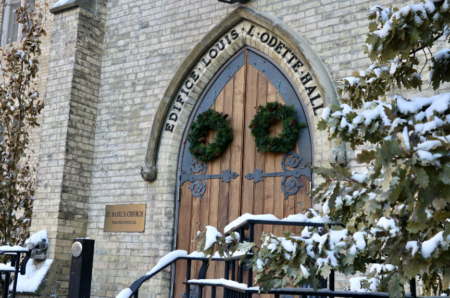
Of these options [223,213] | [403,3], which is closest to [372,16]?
[403,3]

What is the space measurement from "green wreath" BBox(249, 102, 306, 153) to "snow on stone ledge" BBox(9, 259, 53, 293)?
3.43m

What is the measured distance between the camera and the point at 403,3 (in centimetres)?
531

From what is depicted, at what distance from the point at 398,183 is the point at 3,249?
502 cm

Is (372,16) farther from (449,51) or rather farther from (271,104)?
(271,104)

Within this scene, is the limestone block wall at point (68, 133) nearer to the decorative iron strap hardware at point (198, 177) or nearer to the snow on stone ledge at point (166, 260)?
the decorative iron strap hardware at point (198, 177)

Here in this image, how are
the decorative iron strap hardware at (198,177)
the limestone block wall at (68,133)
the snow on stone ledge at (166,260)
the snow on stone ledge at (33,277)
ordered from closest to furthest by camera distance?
the snow on stone ledge at (166,260) → the decorative iron strap hardware at (198,177) → the snow on stone ledge at (33,277) → the limestone block wall at (68,133)

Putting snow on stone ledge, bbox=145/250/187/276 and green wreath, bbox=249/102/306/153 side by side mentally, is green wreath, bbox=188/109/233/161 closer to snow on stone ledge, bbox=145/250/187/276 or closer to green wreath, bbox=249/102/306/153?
green wreath, bbox=249/102/306/153

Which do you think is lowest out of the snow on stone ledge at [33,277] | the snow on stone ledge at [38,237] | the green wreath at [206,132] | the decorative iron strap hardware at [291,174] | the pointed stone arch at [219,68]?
the snow on stone ledge at [33,277]

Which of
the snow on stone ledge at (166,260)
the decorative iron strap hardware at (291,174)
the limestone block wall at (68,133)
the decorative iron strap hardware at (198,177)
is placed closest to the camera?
the snow on stone ledge at (166,260)

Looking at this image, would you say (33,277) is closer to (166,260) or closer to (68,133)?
(68,133)

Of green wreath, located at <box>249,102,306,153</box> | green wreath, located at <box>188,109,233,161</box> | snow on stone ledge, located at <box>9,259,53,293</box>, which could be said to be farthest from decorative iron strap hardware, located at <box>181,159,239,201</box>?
snow on stone ledge, located at <box>9,259,53,293</box>

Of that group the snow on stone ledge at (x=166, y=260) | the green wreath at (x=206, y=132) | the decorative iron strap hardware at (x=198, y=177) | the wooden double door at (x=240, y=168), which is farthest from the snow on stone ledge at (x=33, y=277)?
the snow on stone ledge at (x=166, y=260)

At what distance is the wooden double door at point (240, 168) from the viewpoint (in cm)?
583

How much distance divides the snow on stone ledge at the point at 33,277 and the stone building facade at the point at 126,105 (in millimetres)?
188
